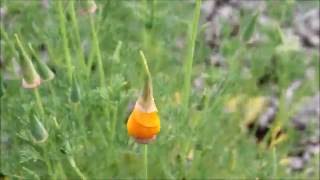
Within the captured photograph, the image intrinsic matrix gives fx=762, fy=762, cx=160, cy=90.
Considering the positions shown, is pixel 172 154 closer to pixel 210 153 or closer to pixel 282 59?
pixel 210 153

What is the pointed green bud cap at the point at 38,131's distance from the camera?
1695 millimetres

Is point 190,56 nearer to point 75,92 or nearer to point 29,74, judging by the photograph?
point 75,92

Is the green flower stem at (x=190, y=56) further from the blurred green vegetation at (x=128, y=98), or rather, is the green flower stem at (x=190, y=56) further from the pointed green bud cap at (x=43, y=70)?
the pointed green bud cap at (x=43, y=70)

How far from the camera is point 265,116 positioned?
2.92 metres

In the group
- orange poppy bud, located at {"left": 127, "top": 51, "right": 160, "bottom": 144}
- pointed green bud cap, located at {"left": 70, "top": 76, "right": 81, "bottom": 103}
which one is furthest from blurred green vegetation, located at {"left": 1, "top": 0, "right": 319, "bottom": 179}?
orange poppy bud, located at {"left": 127, "top": 51, "right": 160, "bottom": 144}

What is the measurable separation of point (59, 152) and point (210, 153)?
2.05 feet

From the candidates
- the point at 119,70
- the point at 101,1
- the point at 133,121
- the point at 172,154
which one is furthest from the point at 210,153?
the point at 133,121

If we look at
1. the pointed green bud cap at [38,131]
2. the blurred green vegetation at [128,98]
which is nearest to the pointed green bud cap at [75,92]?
the blurred green vegetation at [128,98]

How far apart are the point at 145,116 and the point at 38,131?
0.36 meters

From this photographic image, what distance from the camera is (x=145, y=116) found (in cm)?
147

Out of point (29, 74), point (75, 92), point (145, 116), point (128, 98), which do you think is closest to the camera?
point (145, 116)

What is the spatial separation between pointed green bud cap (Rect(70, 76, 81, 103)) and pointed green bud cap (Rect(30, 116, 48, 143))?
0.39 ft

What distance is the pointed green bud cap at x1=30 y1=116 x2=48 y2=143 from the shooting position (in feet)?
5.56

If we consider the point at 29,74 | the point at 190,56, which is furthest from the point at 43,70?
the point at 190,56
